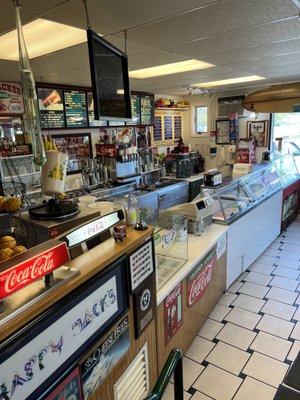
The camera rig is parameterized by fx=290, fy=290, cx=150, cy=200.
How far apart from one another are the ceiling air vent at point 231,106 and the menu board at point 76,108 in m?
3.42

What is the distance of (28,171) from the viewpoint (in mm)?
4336

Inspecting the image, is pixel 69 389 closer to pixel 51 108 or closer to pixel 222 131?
pixel 51 108

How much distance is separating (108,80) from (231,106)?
17.5ft

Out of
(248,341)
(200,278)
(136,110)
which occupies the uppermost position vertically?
(136,110)

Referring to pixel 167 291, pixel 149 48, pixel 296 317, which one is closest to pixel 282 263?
pixel 296 317

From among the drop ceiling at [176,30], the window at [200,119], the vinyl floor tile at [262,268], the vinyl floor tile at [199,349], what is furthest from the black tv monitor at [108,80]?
the window at [200,119]

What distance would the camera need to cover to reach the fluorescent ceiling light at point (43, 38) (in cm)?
216

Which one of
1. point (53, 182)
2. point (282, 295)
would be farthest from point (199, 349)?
point (53, 182)

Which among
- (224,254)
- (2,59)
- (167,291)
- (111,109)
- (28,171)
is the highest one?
(2,59)

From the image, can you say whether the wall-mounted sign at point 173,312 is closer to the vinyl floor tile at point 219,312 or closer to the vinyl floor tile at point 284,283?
the vinyl floor tile at point 219,312

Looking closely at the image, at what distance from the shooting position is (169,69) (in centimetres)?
402

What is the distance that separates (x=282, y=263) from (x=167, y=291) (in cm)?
282

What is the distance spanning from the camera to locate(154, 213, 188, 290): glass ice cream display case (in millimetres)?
2447

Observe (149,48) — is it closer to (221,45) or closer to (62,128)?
(221,45)
